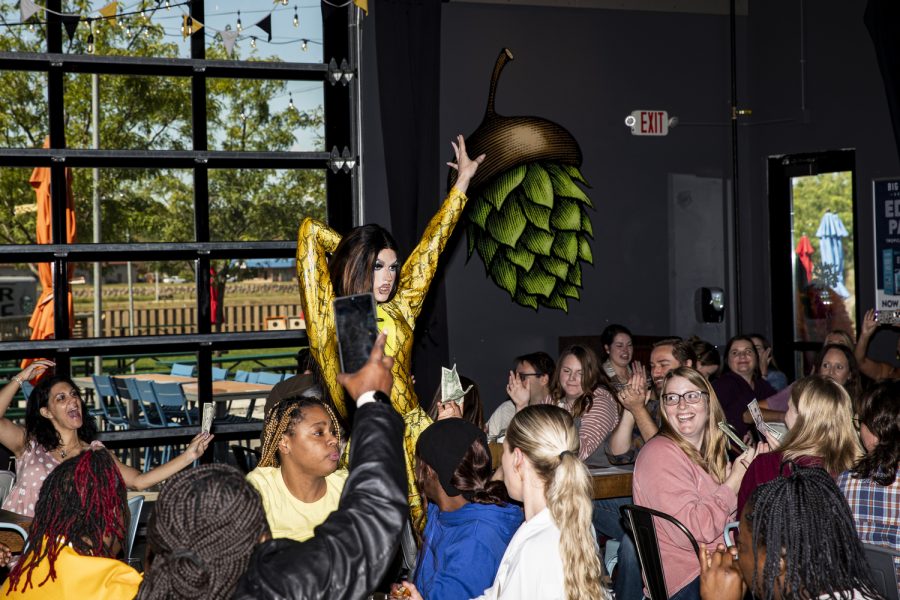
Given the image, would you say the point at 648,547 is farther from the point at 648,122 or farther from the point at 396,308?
the point at 648,122

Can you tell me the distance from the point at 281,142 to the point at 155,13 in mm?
1285

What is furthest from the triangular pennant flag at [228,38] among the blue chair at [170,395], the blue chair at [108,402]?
the blue chair at [108,402]

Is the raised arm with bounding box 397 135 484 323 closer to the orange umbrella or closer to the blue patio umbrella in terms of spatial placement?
the orange umbrella

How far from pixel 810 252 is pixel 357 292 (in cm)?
544

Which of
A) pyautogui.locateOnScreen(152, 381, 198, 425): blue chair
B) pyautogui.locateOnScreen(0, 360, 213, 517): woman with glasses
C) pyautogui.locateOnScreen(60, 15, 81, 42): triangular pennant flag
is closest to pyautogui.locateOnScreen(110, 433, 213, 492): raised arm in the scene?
pyautogui.locateOnScreen(0, 360, 213, 517): woman with glasses

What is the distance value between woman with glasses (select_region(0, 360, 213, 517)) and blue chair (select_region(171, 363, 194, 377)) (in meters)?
3.02

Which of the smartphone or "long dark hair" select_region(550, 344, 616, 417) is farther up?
the smartphone

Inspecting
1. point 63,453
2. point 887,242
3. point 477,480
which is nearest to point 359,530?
point 477,480

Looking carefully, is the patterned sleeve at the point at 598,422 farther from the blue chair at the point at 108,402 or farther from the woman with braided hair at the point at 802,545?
the blue chair at the point at 108,402

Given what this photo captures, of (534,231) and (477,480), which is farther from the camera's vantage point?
(534,231)

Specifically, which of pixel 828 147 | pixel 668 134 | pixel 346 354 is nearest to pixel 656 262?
pixel 668 134

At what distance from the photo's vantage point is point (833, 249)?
7.82 m

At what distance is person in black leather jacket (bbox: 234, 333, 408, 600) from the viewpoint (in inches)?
64.9

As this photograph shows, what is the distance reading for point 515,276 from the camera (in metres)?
7.66
